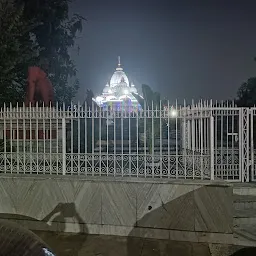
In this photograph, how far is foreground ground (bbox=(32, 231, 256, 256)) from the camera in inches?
214

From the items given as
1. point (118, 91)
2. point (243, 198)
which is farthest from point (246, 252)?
point (118, 91)

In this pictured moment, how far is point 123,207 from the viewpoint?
6266 mm

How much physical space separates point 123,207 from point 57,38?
46.3ft

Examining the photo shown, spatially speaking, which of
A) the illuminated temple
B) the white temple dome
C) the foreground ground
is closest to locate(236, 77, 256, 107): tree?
the illuminated temple

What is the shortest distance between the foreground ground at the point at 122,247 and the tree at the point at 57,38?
1230 centimetres

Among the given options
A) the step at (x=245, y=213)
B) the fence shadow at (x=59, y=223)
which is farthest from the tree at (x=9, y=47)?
the step at (x=245, y=213)

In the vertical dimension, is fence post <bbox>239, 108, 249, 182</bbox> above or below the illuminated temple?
below

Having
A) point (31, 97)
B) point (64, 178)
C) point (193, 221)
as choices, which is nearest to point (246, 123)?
point (193, 221)

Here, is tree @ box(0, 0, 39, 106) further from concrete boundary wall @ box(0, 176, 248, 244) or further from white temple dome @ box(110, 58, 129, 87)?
white temple dome @ box(110, 58, 129, 87)

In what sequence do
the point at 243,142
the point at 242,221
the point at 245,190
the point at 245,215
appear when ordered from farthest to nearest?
1. the point at 243,142
2. the point at 245,190
3. the point at 245,215
4. the point at 242,221

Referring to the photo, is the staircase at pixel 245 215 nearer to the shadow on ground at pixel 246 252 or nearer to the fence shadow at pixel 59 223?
the shadow on ground at pixel 246 252

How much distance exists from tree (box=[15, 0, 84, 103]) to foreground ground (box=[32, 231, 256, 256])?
12.3 meters

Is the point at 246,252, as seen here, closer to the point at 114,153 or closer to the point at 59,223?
the point at 114,153

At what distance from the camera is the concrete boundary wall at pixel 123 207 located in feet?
19.5
